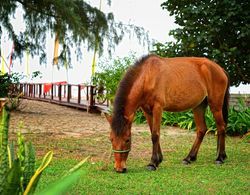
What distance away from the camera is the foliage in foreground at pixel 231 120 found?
9930 mm

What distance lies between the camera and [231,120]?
33.2 feet

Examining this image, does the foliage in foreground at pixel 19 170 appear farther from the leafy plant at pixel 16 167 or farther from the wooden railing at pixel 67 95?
the wooden railing at pixel 67 95

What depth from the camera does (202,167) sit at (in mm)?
5691

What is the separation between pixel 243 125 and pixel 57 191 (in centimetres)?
963

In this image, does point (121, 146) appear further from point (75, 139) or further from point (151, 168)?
point (75, 139)

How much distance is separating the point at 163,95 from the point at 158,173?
1087 millimetres

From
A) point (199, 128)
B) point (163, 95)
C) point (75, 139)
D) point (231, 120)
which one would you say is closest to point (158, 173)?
point (163, 95)

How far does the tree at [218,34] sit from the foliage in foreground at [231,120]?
728 mm

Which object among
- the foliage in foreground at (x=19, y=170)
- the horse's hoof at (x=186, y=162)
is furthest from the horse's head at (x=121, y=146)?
the foliage in foreground at (x=19, y=170)

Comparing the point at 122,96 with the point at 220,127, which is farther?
the point at 220,127

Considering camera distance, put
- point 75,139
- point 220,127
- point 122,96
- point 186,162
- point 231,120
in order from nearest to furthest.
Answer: point 122,96 < point 186,162 < point 220,127 < point 75,139 < point 231,120

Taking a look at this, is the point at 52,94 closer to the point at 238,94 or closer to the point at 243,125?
the point at 238,94

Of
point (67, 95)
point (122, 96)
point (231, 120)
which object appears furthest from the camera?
point (67, 95)

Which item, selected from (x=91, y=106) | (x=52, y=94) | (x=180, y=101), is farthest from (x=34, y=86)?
(x=180, y=101)
